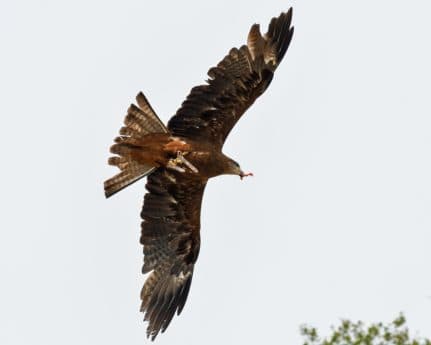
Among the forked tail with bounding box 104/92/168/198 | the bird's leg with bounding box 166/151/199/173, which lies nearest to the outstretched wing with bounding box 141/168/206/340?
the bird's leg with bounding box 166/151/199/173

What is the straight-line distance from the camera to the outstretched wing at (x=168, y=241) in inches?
560

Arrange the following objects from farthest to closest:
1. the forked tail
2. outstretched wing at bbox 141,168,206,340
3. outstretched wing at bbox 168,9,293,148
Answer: outstretched wing at bbox 141,168,206,340, outstretched wing at bbox 168,9,293,148, the forked tail

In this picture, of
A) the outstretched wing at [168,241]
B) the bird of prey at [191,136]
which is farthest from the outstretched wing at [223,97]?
the outstretched wing at [168,241]

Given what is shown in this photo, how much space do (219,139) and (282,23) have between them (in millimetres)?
1732

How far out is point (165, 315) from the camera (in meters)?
14.2

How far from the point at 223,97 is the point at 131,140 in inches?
50.8

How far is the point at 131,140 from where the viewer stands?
44.7 ft

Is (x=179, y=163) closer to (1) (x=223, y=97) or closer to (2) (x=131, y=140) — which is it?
(2) (x=131, y=140)

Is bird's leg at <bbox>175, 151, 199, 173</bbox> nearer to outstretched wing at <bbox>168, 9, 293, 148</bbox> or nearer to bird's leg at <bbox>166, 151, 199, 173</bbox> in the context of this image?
bird's leg at <bbox>166, 151, 199, 173</bbox>

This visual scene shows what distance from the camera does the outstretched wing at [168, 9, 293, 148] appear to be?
13.7 m

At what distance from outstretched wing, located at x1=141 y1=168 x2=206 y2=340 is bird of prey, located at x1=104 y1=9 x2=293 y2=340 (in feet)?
0.04

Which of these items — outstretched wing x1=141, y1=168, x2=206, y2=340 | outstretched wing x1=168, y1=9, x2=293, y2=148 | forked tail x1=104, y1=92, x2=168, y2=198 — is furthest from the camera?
outstretched wing x1=141, y1=168, x2=206, y2=340

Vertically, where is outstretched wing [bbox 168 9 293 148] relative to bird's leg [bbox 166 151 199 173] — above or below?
above

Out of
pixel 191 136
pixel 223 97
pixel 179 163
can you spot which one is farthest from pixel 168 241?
pixel 223 97
